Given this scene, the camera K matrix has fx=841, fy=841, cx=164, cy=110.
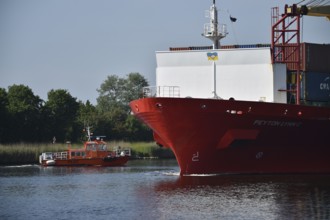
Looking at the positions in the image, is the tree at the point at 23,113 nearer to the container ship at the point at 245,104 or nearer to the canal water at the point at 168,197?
the canal water at the point at 168,197

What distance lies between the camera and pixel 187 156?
50.5 metres

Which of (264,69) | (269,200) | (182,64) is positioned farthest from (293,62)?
(269,200)

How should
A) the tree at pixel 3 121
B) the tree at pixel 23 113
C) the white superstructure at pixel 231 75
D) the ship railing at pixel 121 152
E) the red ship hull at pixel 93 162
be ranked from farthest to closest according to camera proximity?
the tree at pixel 23 113 < the tree at pixel 3 121 < the ship railing at pixel 121 152 < the red ship hull at pixel 93 162 < the white superstructure at pixel 231 75

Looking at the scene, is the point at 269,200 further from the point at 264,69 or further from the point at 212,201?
the point at 264,69

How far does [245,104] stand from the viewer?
162 feet

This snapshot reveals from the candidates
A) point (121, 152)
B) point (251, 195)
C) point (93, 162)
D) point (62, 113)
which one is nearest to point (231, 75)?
point (251, 195)

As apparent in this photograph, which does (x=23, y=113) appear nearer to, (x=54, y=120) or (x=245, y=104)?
(x=54, y=120)

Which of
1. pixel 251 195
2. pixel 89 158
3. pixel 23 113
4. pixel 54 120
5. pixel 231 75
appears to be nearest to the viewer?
pixel 251 195

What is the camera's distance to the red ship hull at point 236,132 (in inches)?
1932

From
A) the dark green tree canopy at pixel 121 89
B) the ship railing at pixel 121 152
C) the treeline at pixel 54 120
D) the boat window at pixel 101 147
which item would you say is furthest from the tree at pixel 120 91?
the boat window at pixel 101 147

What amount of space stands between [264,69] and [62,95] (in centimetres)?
5754

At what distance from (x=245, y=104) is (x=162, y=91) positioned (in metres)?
6.70

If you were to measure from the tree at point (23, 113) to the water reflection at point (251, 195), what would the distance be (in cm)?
4689

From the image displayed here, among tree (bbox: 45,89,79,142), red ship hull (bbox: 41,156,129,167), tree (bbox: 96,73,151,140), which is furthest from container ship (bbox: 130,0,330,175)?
tree (bbox: 96,73,151,140)
